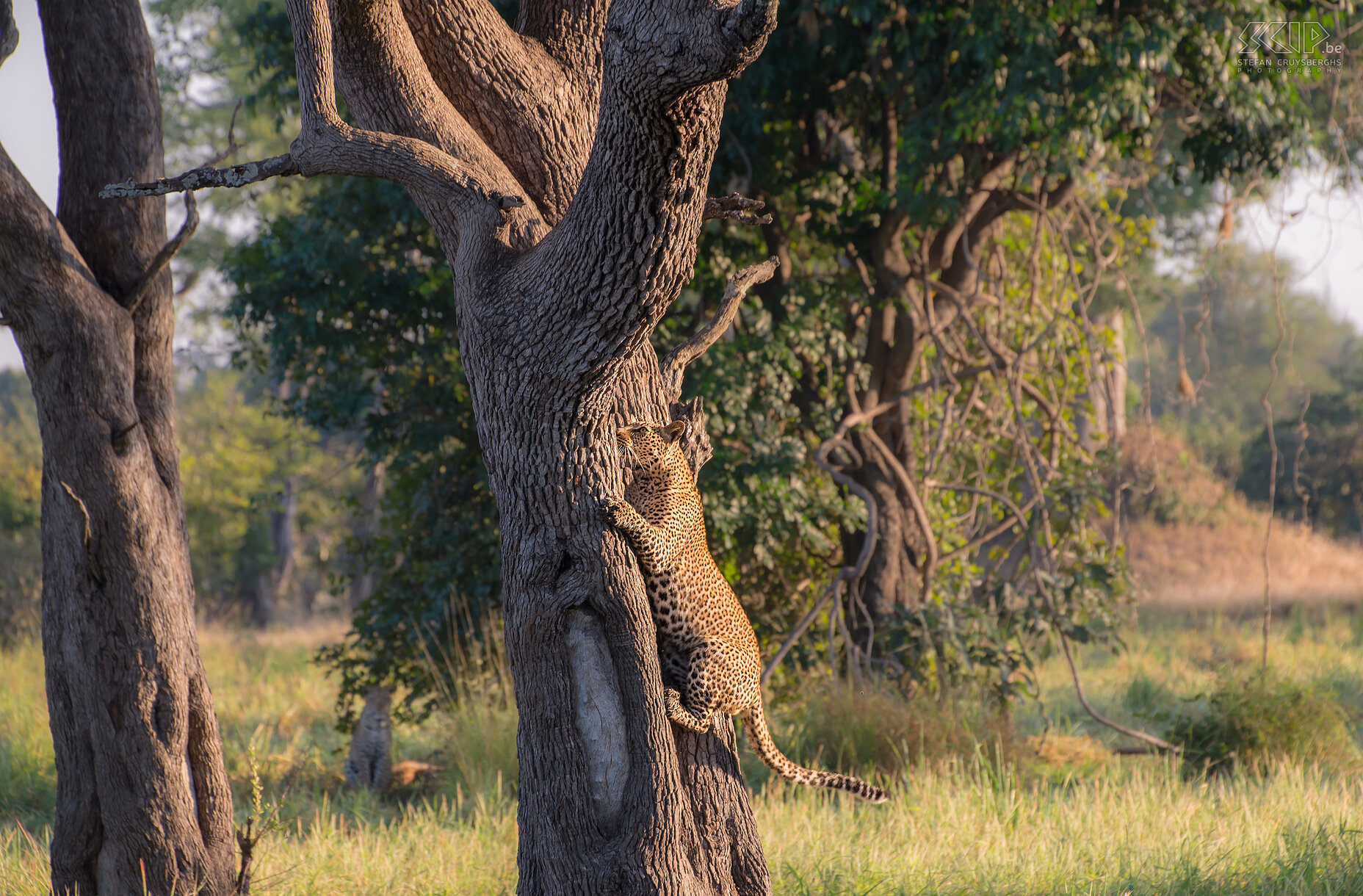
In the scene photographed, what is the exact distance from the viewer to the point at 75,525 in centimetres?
333

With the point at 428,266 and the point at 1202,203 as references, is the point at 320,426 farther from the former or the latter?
the point at 1202,203

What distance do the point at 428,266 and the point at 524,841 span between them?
446 cm

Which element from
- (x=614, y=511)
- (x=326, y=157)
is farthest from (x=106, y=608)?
(x=614, y=511)

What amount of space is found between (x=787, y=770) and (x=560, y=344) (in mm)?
1838

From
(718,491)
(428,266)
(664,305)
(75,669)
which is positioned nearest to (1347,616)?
(718,491)

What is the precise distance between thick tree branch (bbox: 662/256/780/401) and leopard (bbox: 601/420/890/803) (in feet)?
0.53

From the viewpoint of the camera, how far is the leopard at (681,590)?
281 centimetres

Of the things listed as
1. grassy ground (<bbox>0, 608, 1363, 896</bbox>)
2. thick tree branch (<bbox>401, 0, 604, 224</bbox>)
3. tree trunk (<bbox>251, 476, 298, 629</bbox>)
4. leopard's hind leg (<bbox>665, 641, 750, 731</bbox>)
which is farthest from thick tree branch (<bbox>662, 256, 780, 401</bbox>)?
tree trunk (<bbox>251, 476, 298, 629</bbox>)

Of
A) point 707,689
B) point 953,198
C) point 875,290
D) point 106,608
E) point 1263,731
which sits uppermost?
point 953,198

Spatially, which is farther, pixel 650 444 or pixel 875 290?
pixel 875 290

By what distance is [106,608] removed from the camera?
3.33 m

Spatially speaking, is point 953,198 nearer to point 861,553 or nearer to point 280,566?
point 861,553

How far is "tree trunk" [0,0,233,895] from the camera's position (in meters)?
3.30

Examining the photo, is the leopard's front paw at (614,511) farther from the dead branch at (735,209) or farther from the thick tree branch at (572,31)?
the thick tree branch at (572,31)
